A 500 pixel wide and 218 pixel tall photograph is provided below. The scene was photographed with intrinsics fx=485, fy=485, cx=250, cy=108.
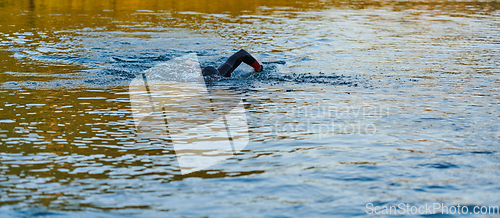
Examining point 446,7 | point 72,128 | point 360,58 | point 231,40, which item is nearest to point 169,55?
point 231,40

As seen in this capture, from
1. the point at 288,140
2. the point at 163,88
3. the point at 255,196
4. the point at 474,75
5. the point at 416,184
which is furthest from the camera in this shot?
the point at 474,75

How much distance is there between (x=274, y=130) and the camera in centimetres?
773

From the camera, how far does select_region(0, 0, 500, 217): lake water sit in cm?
508

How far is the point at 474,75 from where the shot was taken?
13.2 m

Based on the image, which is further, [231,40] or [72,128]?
[231,40]

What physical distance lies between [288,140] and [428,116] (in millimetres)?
2998

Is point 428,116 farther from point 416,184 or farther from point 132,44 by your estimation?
point 132,44

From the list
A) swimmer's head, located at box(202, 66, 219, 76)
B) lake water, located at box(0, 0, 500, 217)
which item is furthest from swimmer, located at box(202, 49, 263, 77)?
lake water, located at box(0, 0, 500, 217)
